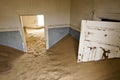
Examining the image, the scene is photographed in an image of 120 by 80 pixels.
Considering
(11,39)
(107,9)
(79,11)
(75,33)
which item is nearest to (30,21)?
(11,39)

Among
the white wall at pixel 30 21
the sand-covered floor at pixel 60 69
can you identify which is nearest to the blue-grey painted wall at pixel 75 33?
the sand-covered floor at pixel 60 69

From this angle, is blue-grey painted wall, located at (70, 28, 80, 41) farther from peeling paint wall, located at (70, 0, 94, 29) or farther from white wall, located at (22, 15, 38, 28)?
white wall, located at (22, 15, 38, 28)

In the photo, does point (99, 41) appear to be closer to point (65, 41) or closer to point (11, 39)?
point (65, 41)

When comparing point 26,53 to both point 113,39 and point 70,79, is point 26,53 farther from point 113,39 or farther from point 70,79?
point 113,39

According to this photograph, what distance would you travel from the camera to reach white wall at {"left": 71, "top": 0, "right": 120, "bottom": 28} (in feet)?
9.15

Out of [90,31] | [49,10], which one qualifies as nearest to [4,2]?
[49,10]

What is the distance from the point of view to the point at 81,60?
3.15 metres

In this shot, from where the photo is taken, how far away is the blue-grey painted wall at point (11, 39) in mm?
4457

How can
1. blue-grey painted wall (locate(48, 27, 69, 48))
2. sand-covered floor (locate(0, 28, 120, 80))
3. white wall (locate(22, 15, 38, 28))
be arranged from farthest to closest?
1. white wall (locate(22, 15, 38, 28))
2. blue-grey painted wall (locate(48, 27, 69, 48))
3. sand-covered floor (locate(0, 28, 120, 80))

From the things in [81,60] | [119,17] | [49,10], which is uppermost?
[49,10]

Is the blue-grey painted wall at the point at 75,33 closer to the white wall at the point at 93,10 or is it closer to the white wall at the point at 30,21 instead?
the white wall at the point at 93,10

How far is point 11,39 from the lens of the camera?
4586 mm

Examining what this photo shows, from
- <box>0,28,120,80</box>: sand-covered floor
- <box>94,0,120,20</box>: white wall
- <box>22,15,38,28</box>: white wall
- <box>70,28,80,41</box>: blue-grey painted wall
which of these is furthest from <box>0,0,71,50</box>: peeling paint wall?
<box>22,15,38,28</box>: white wall

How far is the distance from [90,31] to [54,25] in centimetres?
228
